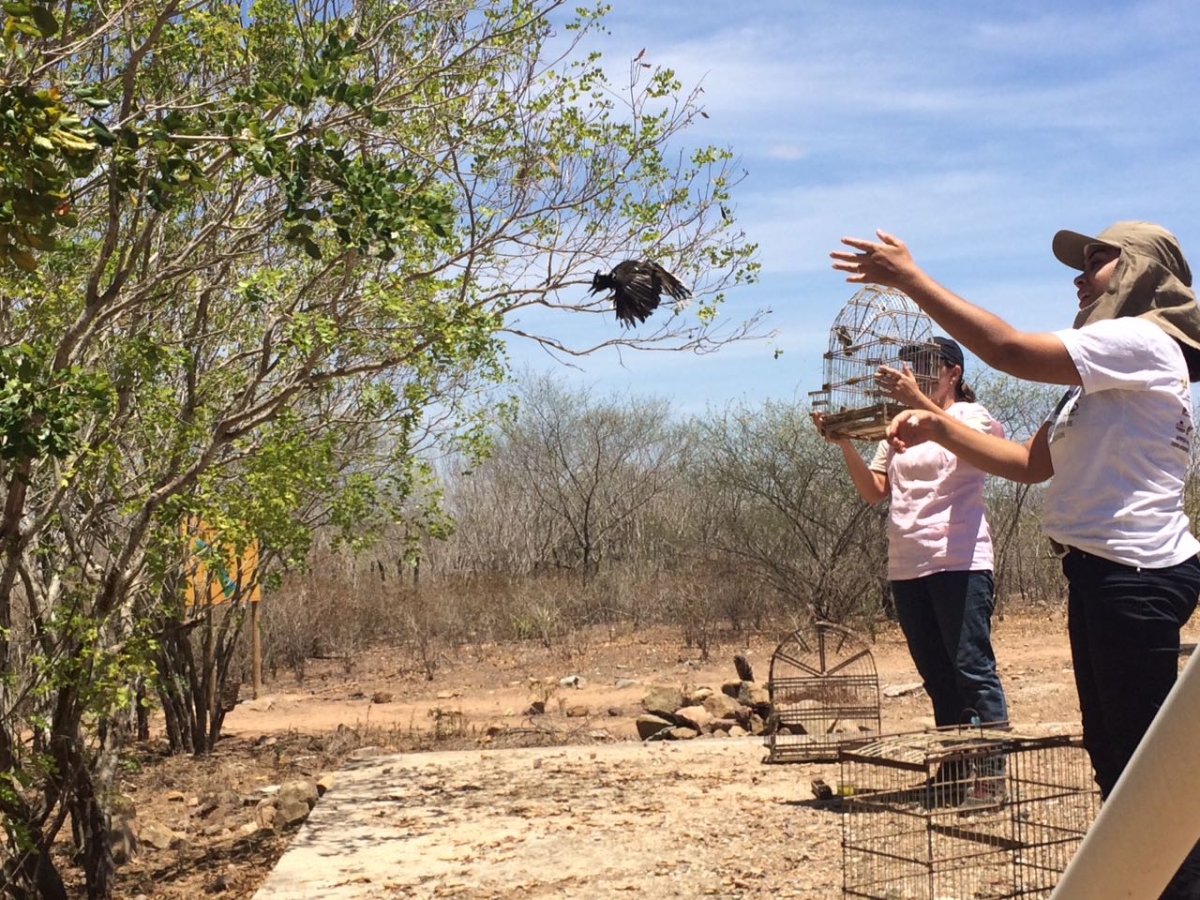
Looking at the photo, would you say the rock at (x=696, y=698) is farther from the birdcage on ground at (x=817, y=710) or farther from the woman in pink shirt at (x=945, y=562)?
the woman in pink shirt at (x=945, y=562)

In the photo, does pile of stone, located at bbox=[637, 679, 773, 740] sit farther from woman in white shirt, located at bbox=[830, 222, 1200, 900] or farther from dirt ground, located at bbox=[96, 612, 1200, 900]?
woman in white shirt, located at bbox=[830, 222, 1200, 900]

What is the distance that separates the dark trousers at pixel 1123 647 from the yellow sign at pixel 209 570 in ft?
15.2

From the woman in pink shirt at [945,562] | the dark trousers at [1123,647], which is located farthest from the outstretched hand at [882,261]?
the woman in pink shirt at [945,562]

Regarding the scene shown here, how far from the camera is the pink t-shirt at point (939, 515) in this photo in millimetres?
5852

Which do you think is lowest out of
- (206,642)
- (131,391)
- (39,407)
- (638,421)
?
(206,642)

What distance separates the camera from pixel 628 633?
2044cm

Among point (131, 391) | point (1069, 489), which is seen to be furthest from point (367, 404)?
point (1069, 489)

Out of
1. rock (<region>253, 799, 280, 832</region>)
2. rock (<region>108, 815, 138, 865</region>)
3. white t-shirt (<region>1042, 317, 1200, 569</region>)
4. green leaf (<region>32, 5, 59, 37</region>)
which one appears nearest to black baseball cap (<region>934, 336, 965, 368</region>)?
white t-shirt (<region>1042, 317, 1200, 569</region>)

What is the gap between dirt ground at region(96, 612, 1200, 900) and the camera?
569 centimetres

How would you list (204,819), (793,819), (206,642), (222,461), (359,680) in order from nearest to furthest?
(793,819) → (222,461) → (204,819) → (206,642) → (359,680)

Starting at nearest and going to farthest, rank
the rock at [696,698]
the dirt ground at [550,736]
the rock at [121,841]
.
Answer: the dirt ground at [550,736]
the rock at [121,841]
the rock at [696,698]

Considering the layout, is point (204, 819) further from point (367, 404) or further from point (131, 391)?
point (131, 391)

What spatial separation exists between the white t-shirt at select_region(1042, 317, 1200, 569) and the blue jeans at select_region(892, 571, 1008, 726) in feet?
7.40

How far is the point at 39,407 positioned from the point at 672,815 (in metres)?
3.45
